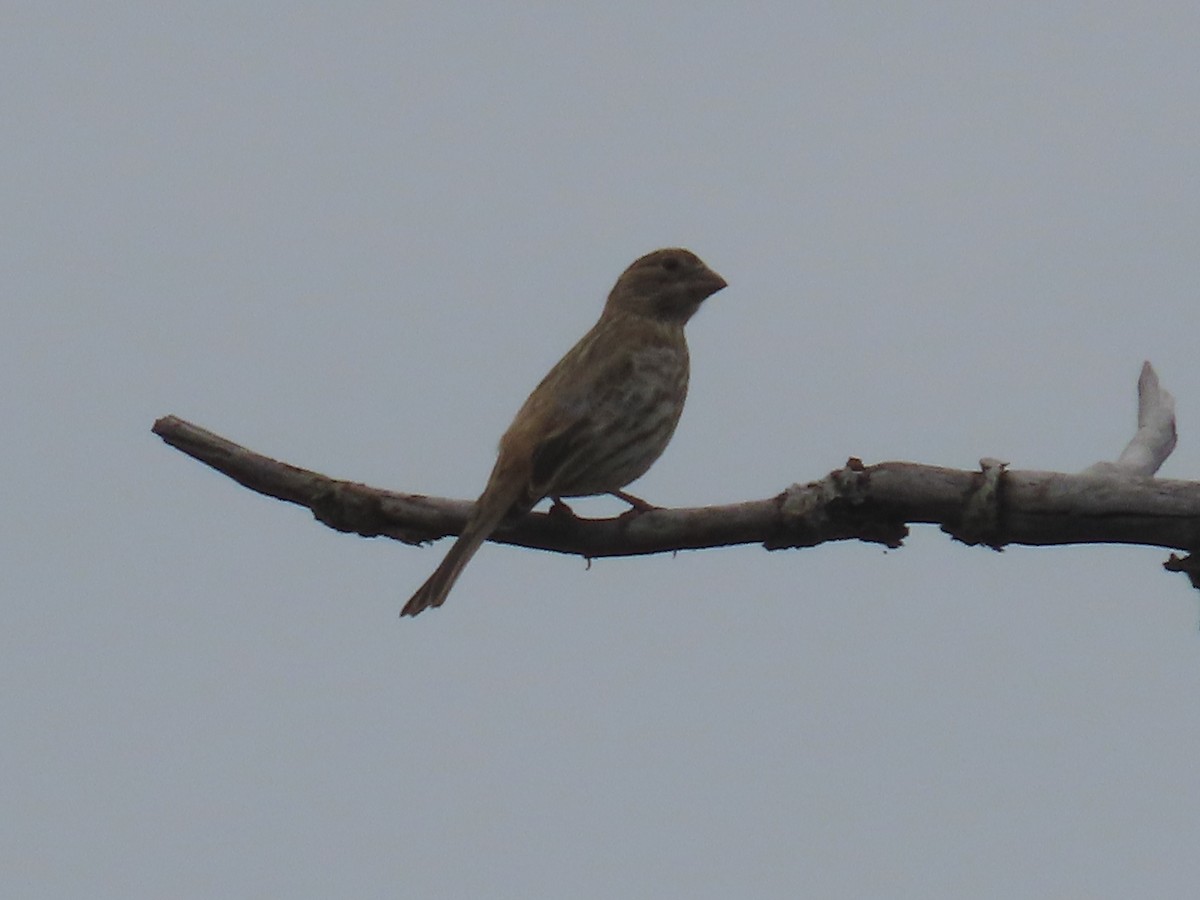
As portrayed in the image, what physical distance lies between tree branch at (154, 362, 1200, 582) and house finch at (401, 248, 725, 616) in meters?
0.59

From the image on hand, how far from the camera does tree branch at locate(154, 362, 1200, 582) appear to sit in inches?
229

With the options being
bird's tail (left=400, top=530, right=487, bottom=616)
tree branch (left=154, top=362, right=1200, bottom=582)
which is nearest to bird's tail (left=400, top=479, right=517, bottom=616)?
bird's tail (left=400, top=530, right=487, bottom=616)

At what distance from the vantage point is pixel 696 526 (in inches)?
250

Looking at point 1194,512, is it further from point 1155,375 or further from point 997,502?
point 1155,375

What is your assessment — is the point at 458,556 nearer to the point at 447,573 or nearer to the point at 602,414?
the point at 447,573

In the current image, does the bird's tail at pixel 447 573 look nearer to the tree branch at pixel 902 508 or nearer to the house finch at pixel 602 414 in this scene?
the house finch at pixel 602 414

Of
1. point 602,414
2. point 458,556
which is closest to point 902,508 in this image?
point 458,556

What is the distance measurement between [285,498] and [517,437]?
1.41 m

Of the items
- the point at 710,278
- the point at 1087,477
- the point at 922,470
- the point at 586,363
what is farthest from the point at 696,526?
the point at 710,278

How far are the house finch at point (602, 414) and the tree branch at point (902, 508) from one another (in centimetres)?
59

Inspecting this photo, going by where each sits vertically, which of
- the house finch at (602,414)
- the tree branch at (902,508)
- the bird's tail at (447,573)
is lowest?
the bird's tail at (447,573)

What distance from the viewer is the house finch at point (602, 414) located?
7.38 m

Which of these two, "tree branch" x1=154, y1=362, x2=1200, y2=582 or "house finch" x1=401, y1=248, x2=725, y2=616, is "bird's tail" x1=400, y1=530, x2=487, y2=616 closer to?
"house finch" x1=401, y1=248, x2=725, y2=616

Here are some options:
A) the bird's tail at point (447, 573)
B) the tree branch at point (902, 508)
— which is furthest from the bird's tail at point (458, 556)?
the tree branch at point (902, 508)
